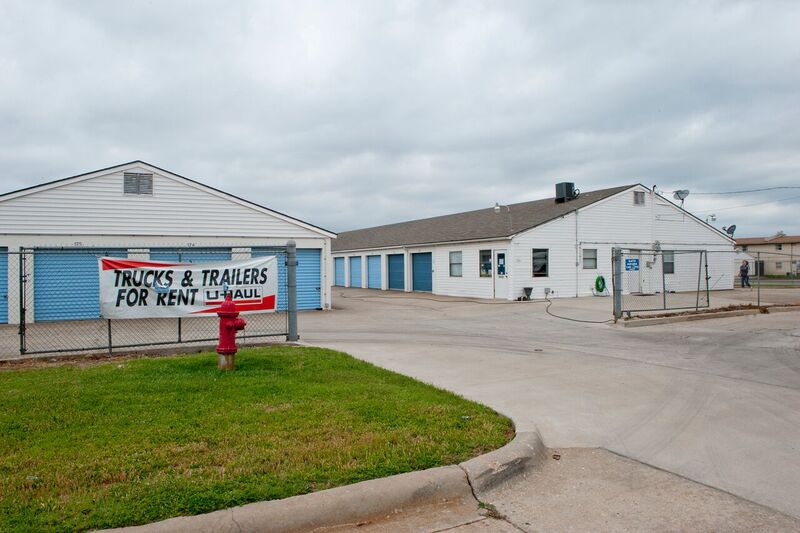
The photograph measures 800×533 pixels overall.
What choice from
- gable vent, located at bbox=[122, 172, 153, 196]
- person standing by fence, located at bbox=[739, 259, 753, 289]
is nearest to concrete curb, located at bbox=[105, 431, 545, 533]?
gable vent, located at bbox=[122, 172, 153, 196]

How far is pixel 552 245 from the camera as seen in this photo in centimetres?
2608

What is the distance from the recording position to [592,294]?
2716cm

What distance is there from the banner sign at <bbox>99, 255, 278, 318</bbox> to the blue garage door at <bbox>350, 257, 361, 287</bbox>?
1154 inches

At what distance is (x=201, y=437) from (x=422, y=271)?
27298 mm

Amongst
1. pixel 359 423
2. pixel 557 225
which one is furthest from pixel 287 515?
pixel 557 225

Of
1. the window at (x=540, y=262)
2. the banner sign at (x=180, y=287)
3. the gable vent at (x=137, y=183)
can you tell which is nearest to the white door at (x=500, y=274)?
the window at (x=540, y=262)

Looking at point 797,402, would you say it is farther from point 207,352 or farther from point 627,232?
point 627,232

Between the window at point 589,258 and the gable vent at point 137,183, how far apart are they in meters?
19.7

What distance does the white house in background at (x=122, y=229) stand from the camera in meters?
18.0

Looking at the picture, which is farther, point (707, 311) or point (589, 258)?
point (589, 258)

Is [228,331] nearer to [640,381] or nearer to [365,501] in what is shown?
[365,501]

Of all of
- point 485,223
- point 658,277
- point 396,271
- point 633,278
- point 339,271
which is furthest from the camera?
point 339,271

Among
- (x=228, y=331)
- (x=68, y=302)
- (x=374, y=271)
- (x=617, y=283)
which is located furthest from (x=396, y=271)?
(x=228, y=331)

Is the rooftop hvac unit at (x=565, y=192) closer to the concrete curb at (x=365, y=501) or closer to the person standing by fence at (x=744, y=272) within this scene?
the person standing by fence at (x=744, y=272)
